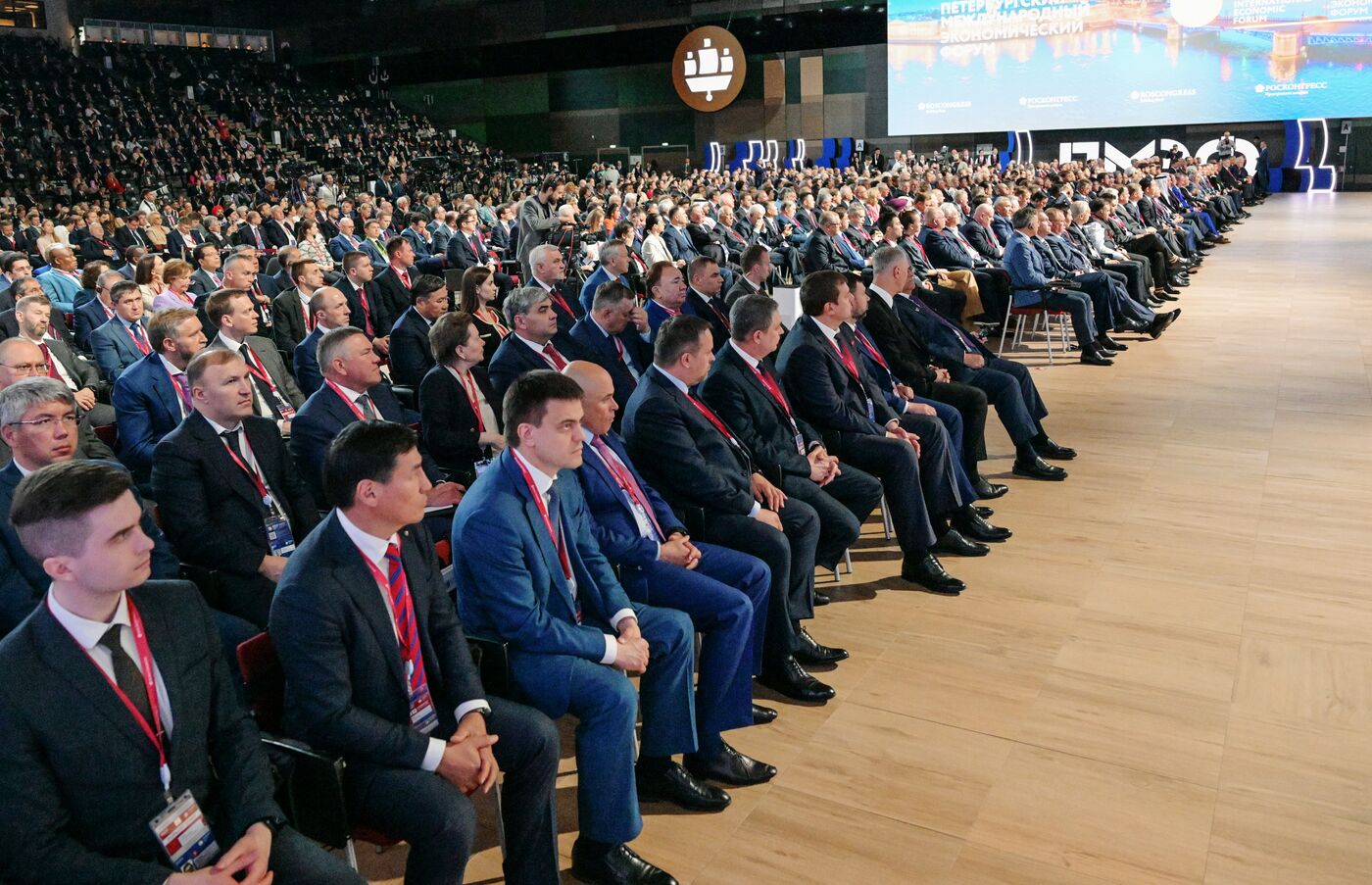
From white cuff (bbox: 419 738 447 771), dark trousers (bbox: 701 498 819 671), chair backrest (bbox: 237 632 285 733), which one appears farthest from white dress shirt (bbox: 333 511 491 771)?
dark trousers (bbox: 701 498 819 671)

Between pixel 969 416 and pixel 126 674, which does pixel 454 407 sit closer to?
pixel 126 674

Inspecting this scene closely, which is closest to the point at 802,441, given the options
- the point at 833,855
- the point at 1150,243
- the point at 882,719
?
the point at 882,719

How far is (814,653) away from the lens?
3.67 meters

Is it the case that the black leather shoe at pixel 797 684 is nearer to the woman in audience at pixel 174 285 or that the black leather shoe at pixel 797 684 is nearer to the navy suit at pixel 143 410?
the navy suit at pixel 143 410

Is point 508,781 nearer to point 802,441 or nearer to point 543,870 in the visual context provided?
point 543,870

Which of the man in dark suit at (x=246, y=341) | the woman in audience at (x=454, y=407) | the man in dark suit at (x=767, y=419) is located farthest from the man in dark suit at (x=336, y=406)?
the man in dark suit at (x=767, y=419)

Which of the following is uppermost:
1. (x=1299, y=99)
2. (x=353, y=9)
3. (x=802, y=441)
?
(x=353, y=9)

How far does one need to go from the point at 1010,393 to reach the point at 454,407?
117 inches

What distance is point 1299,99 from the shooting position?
20656 mm

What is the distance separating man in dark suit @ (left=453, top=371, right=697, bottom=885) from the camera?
2514 mm

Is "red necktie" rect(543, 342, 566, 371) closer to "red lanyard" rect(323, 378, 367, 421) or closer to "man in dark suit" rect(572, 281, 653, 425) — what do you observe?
"man in dark suit" rect(572, 281, 653, 425)

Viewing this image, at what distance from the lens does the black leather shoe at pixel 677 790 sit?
113 inches

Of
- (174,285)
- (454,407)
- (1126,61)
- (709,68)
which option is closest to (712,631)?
(454,407)

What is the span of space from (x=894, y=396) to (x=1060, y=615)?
1418mm
